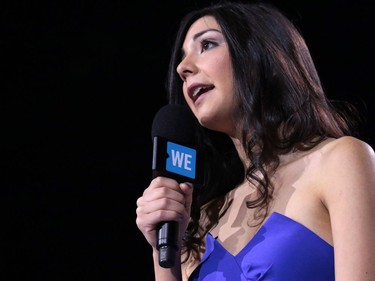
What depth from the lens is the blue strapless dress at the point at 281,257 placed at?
1424 millimetres

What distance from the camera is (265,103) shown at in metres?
1.76

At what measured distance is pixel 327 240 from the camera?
1.44m

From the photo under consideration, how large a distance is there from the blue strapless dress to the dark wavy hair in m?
0.10

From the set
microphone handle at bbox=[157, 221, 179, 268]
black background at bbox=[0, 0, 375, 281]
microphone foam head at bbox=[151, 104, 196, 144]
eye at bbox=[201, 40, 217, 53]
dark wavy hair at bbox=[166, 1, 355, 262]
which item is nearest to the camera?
microphone handle at bbox=[157, 221, 179, 268]

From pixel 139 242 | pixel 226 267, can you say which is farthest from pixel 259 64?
pixel 139 242

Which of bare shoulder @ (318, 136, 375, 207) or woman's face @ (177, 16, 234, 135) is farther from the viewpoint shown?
woman's face @ (177, 16, 234, 135)

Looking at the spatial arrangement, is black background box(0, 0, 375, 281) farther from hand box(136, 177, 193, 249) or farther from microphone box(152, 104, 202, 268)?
hand box(136, 177, 193, 249)

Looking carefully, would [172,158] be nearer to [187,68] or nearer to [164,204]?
[164,204]

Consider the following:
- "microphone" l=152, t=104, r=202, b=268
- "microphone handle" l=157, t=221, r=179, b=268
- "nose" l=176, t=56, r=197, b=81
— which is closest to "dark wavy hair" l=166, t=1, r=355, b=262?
"nose" l=176, t=56, r=197, b=81

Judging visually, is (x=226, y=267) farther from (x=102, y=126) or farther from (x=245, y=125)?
(x=102, y=126)

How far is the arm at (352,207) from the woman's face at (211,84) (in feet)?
1.19

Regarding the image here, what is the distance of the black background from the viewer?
288cm

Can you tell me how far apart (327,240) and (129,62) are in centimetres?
184

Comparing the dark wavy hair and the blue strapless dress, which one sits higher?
the dark wavy hair
